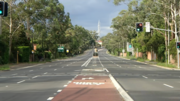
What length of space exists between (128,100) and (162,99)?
1.93 metres

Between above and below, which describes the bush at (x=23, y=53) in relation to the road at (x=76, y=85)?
above

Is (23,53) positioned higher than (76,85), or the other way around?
(23,53)

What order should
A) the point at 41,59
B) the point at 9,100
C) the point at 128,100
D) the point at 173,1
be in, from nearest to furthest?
the point at 128,100
the point at 9,100
the point at 173,1
the point at 41,59

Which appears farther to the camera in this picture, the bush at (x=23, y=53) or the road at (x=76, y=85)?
the bush at (x=23, y=53)

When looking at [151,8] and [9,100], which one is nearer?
[9,100]

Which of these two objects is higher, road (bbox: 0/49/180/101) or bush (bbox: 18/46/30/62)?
bush (bbox: 18/46/30/62)

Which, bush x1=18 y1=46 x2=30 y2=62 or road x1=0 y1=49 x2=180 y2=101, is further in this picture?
bush x1=18 y1=46 x2=30 y2=62

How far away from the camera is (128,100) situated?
10.2 metres

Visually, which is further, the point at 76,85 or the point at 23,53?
the point at 23,53

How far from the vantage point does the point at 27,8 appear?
166ft

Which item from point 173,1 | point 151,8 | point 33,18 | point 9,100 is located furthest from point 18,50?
point 9,100

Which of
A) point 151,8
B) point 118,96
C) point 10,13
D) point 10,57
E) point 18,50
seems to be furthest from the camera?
point 18,50

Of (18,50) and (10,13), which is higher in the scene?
(10,13)

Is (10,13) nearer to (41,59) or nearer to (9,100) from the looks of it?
(41,59)
